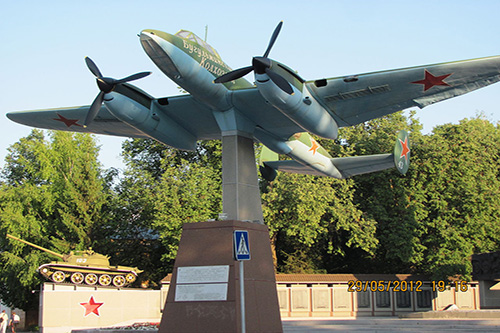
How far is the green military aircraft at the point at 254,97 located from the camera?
13.8 m

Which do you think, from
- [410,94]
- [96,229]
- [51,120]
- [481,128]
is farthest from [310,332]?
[481,128]

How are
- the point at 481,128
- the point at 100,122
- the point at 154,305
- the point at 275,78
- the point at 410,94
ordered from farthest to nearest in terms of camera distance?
the point at 481,128 < the point at 154,305 < the point at 100,122 < the point at 410,94 < the point at 275,78

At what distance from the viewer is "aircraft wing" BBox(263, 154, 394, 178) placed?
18814mm

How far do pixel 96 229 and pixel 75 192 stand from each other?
2.99m

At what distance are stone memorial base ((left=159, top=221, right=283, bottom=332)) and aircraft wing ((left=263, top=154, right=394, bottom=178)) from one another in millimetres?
5022

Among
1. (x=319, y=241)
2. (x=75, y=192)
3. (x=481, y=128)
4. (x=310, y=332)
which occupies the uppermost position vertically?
(x=481, y=128)

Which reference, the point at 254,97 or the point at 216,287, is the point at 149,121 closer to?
the point at 254,97

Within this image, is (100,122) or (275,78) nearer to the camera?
(275,78)

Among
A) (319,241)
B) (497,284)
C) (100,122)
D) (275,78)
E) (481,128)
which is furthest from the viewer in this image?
(481,128)

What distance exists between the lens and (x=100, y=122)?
1759 cm

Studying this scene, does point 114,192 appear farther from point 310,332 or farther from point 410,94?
point 410,94

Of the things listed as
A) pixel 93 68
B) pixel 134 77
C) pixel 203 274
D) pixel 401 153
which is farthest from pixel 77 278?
pixel 401 153

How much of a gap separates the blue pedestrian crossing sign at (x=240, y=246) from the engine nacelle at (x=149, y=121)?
21.5 ft
